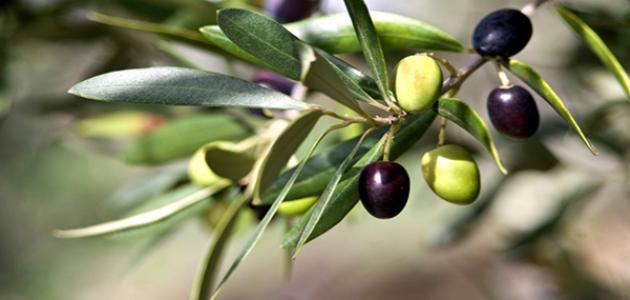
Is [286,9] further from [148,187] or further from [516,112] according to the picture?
[516,112]

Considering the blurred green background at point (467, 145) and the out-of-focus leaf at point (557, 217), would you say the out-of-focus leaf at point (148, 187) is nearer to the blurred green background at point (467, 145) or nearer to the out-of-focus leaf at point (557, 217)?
the blurred green background at point (467, 145)

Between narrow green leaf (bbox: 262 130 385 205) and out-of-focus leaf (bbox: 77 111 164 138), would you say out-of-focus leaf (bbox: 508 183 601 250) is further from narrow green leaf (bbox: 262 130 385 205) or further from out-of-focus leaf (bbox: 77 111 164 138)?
narrow green leaf (bbox: 262 130 385 205)

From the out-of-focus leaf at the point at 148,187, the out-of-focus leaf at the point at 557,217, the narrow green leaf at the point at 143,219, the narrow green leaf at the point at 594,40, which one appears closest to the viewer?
the narrow green leaf at the point at 594,40

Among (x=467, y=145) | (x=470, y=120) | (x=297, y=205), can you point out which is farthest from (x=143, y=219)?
(x=467, y=145)

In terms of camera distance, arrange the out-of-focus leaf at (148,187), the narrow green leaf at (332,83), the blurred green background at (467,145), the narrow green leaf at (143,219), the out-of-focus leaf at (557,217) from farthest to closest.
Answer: the out-of-focus leaf at (557,217), the blurred green background at (467,145), the out-of-focus leaf at (148,187), the narrow green leaf at (143,219), the narrow green leaf at (332,83)

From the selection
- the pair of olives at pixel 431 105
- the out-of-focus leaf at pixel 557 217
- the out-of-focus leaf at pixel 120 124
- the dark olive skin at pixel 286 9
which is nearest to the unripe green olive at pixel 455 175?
the pair of olives at pixel 431 105
